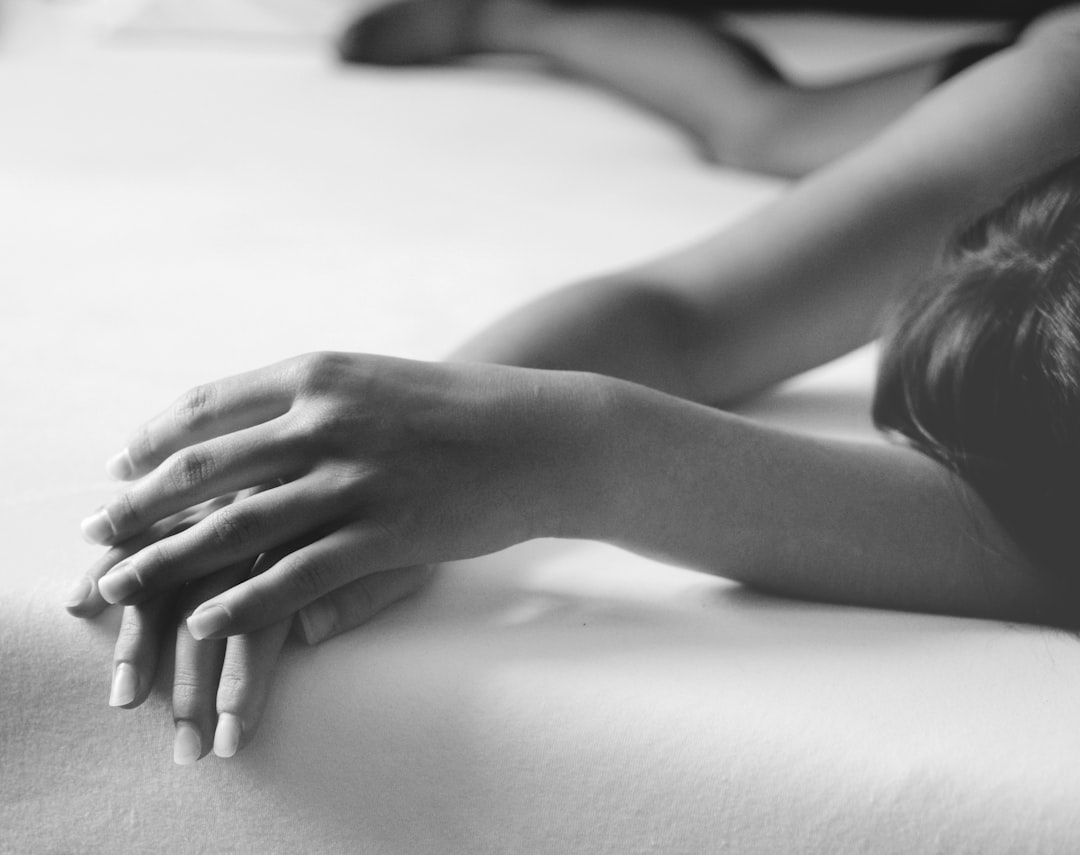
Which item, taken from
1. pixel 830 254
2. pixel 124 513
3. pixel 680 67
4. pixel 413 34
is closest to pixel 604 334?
pixel 830 254

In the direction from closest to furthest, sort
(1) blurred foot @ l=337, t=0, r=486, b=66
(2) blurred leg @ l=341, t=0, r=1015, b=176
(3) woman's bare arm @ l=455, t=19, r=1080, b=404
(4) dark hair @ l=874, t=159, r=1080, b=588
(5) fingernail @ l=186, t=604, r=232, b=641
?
(5) fingernail @ l=186, t=604, r=232, b=641 → (4) dark hair @ l=874, t=159, r=1080, b=588 → (3) woman's bare arm @ l=455, t=19, r=1080, b=404 → (2) blurred leg @ l=341, t=0, r=1015, b=176 → (1) blurred foot @ l=337, t=0, r=486, b=66

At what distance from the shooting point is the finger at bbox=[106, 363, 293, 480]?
42 cm

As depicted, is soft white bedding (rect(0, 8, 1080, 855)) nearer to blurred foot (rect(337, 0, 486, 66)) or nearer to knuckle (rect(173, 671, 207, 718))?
knuckle (rect(173, 671, 207, 718))

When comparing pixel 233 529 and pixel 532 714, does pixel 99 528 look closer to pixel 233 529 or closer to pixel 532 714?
pixel 233 529

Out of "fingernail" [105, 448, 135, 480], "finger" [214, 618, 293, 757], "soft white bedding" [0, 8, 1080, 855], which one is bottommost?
"soft white bedding" [0, 8, 1080, 855]

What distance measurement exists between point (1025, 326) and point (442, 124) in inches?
30.7

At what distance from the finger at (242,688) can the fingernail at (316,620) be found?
14mm

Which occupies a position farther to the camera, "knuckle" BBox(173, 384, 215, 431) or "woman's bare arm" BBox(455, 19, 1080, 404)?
"woman's bare arm" BBox(455, 19, 1080, 404)

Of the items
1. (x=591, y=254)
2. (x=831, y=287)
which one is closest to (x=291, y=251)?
(x=591, y=254)

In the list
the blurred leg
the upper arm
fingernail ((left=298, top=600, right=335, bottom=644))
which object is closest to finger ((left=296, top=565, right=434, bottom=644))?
fingernail ((left=298, top=600, right=335, bottom=644))

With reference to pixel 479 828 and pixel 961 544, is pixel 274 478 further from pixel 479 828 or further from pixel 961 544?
pixel 961 544

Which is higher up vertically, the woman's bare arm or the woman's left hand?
the woman's bare arm

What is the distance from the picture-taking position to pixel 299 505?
390 mm

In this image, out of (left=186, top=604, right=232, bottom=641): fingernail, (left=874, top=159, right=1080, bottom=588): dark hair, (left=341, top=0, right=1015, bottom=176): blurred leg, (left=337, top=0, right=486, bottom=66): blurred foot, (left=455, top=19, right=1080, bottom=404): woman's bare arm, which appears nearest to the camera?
(left=186, top=604, right=232, bottom=641): fingernail
